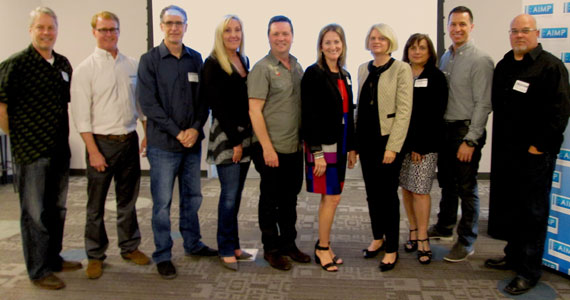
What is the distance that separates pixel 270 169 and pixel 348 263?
0.77 metres

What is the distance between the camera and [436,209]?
389 cm

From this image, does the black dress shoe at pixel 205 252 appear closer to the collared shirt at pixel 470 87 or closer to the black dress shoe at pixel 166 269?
the black dress shoe at pixel 166 269

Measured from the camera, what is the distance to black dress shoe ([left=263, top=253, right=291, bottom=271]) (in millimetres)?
2646

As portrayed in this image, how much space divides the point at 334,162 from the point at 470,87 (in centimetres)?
92

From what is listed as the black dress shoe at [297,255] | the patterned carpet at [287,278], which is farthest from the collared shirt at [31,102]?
the black dress shoe at [297,255]

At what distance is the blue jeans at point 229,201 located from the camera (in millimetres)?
2592

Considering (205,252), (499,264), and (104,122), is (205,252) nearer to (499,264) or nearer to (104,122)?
(104,122)

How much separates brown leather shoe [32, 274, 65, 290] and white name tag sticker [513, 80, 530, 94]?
8.59 feet

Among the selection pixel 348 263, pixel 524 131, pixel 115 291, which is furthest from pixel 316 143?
pixel 115 291

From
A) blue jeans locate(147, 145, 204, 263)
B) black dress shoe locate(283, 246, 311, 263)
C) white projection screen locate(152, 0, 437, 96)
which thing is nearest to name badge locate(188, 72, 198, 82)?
blue jeans locate(147, 145, 204, 263)

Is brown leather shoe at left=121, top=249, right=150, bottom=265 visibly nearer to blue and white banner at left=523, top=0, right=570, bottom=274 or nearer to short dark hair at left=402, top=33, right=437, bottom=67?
short dark hair at left=402, top=33, right=437, bottom=67

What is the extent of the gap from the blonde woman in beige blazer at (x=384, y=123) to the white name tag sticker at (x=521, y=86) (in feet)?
1.72

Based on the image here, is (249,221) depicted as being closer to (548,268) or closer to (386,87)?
(386,87)

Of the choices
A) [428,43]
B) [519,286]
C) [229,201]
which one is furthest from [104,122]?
[519,286]
